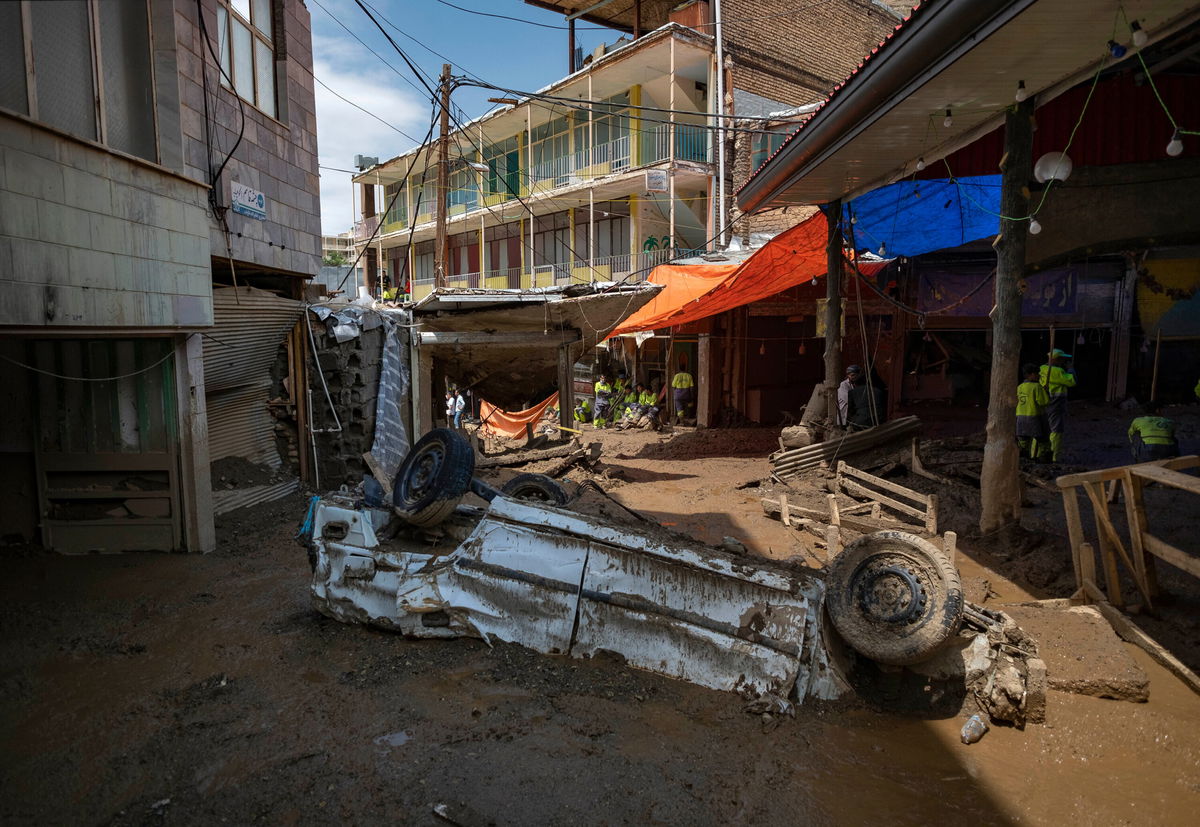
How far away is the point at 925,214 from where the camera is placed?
11.1 metres

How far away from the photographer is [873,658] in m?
3.73

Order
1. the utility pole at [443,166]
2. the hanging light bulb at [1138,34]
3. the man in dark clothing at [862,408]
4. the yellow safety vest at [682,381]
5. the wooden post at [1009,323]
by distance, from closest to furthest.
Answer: the hanging light bulb at [1138,34] < the wooden post at [1009,323] < the man in dark clothing at [862,408] < the utility pole at [443,166] < the yellow safety vest at [682,381]

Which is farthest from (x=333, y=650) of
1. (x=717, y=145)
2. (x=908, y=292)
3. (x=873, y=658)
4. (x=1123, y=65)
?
(x=717, y=145)

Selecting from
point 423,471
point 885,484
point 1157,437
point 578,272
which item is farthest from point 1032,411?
point 578,272

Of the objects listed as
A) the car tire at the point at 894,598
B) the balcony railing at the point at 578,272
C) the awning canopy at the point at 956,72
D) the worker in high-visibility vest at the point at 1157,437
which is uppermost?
the balcony railing at the point at 578,272

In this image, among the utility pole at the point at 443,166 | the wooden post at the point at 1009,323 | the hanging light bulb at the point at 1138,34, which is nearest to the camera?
the hanging light bulb at the point at 1138,34

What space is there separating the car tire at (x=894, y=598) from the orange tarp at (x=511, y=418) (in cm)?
1098

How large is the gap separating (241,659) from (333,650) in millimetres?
661

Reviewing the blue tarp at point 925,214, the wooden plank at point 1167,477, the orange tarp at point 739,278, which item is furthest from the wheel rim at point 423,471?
the blue tarp at point 925,214

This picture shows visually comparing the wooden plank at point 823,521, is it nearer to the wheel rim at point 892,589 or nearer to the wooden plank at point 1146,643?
the wooden plank at point 1146,643

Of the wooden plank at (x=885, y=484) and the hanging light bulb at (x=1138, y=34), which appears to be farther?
the wooden plank at (x=885, y=484)

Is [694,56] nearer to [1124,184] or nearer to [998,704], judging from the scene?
[1124,184]

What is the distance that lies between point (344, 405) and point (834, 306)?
25.8ft

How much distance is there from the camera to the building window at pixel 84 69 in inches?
143
